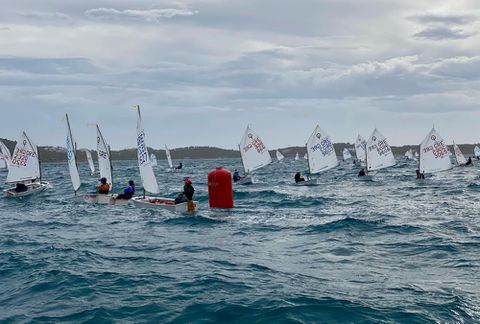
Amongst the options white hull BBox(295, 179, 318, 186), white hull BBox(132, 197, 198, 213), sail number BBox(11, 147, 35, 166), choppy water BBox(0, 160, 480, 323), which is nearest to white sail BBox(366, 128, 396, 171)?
white hull BBox(295, 179, 318, 186)

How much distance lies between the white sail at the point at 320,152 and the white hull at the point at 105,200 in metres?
20.8

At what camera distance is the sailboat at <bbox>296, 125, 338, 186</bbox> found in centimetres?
4734

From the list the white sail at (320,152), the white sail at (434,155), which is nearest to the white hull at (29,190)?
the white sail at (320,152)

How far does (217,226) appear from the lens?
22500mm

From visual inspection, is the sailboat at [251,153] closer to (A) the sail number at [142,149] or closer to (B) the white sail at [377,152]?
(B) the white sail at [377,152]

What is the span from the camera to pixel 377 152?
169ft

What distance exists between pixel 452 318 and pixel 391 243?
7.60 meters

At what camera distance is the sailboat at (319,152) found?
47344 mm

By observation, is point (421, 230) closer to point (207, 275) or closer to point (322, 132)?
point (207, 275)

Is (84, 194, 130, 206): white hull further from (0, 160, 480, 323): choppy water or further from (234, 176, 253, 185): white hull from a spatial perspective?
(234, 176, 253, 185): white hull

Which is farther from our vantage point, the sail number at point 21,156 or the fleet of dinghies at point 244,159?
the sail number at point 21,156

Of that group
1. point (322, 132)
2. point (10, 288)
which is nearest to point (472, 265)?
point (10, 288)

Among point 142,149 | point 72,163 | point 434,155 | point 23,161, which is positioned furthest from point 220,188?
point 434,155

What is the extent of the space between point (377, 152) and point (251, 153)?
12.0 metres
